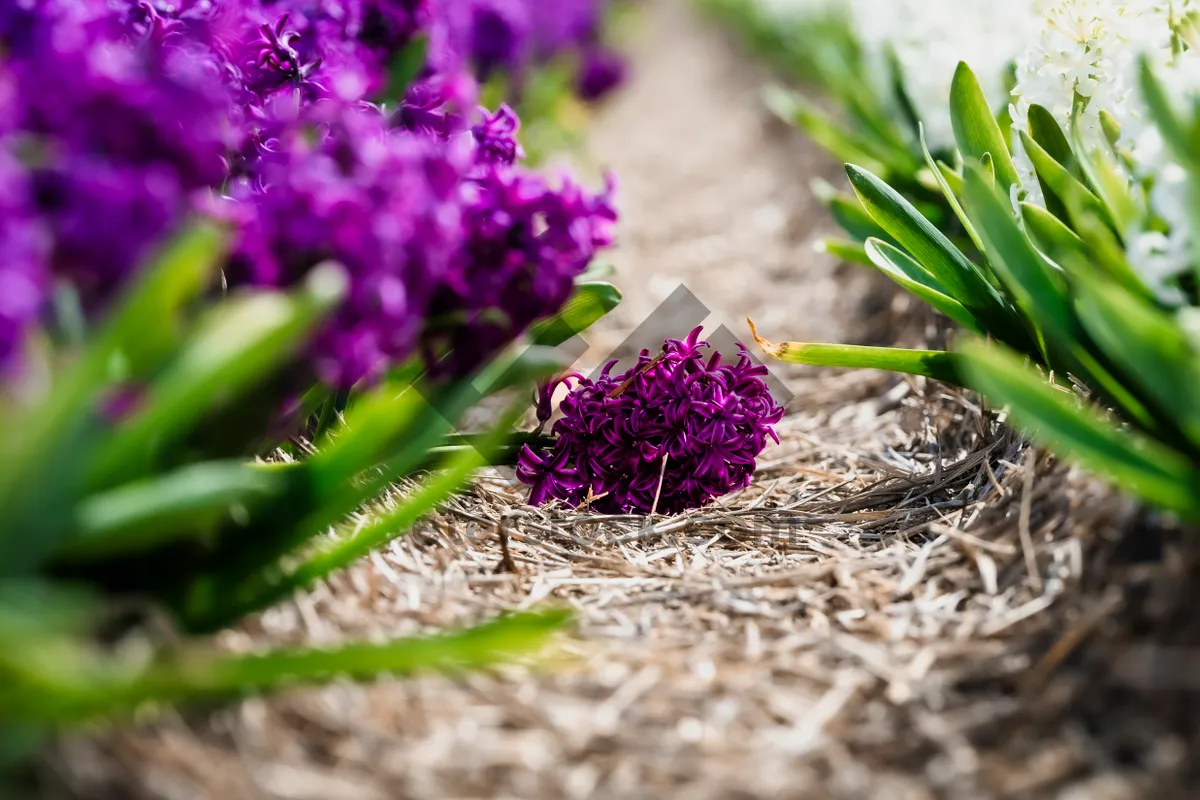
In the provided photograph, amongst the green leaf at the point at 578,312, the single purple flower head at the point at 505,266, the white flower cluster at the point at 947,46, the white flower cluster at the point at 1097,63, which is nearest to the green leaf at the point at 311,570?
the single purple flower head at the point at 505,266

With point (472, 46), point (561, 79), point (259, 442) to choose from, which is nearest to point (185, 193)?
point (259, 442)

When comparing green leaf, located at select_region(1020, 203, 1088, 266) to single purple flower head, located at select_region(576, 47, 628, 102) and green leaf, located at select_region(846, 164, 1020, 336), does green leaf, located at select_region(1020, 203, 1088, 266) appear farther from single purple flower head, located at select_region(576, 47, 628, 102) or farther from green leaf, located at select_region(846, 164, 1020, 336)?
single purple flower head, located at select_region(576, 47, 628, 102)

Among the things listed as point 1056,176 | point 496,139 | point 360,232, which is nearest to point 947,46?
point 1056,176

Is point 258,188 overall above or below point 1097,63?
above

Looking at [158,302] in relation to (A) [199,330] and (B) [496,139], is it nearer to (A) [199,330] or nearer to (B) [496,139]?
(A) [199,330]

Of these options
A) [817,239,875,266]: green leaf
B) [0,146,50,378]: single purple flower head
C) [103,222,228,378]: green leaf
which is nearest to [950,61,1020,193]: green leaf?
[817,239,875,266]: green leaf

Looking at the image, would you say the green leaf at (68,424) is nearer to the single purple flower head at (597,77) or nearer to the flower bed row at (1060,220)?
the flower bed row at (1060,220)

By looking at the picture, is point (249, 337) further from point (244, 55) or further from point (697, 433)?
point (697, 433)
